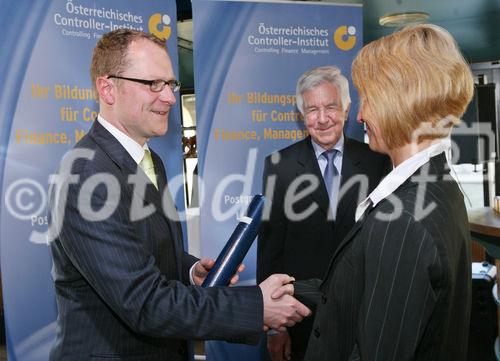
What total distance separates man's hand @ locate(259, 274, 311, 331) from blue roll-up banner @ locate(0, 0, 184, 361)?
1.68 meters

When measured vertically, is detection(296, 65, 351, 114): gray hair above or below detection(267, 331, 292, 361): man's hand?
above

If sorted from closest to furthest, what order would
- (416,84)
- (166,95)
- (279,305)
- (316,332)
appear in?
(416,84) → (316,332) → (279,305) → (166,95)

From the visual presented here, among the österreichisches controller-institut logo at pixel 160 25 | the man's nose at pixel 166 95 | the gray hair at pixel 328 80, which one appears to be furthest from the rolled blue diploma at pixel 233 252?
the österreichisches controller-institut logo at pixel 160 25

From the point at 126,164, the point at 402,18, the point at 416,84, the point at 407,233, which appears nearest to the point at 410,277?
the point at 407,233

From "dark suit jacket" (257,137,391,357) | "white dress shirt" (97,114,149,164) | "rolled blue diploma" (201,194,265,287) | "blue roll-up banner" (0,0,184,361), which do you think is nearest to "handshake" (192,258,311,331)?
"rolled blue diploma" (201,194,265,287)

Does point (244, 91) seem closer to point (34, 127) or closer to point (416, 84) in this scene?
point (34, 127)

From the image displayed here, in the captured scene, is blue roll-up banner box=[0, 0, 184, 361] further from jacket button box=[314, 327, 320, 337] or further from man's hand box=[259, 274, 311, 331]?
jacket button box=[314, 327, 320, 337]

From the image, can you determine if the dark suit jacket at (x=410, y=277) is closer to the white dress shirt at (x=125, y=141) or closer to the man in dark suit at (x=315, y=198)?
the white dress shirt at (x=125, y=141)

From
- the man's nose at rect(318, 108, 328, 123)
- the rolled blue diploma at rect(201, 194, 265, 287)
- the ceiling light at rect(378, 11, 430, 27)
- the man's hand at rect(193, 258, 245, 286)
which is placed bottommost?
the man's hand at rect(193, 258, 245, 286)

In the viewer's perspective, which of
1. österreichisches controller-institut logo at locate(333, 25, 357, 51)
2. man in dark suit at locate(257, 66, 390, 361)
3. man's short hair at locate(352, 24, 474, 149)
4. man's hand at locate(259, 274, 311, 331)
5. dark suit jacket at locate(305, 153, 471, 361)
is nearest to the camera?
dark suit jacket at locate(305, 153, 471, 361)

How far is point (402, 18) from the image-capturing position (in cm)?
670

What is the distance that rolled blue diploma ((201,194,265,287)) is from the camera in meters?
1.70

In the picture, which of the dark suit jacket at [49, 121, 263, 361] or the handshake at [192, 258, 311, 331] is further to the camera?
the handshake at [192, 258, 311, 331]

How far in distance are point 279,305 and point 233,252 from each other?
239mm
